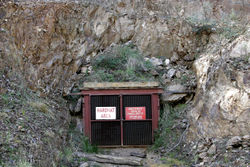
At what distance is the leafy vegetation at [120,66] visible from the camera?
1177cm

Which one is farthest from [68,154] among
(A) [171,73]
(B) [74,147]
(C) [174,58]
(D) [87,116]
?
(C) [174,58]

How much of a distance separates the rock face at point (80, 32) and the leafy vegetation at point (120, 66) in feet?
1.99

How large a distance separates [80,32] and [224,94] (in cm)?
641

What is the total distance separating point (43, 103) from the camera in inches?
382

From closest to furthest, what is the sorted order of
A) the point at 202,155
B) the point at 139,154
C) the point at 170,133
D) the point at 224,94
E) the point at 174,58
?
the point at 202,155, the point at 224,94, the point at 139,154, the point at 170,133, the point at 174,58

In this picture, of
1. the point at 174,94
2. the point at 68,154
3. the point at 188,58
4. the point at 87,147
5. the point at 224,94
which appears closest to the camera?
the point at 68,154

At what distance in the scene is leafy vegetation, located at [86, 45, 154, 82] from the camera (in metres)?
11.8

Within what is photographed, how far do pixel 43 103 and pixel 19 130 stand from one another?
2.35 metres

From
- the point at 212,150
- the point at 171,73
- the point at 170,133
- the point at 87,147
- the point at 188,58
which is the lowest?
the point at 87,147

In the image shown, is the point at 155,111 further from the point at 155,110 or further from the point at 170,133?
the point at 170,133

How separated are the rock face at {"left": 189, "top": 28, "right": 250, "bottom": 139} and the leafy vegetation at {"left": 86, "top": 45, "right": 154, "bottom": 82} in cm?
247

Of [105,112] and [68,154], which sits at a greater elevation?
[105,112]

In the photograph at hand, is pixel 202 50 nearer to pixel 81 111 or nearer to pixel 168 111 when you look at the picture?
pixel 168 111

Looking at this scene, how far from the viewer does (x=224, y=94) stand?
9109 mm
